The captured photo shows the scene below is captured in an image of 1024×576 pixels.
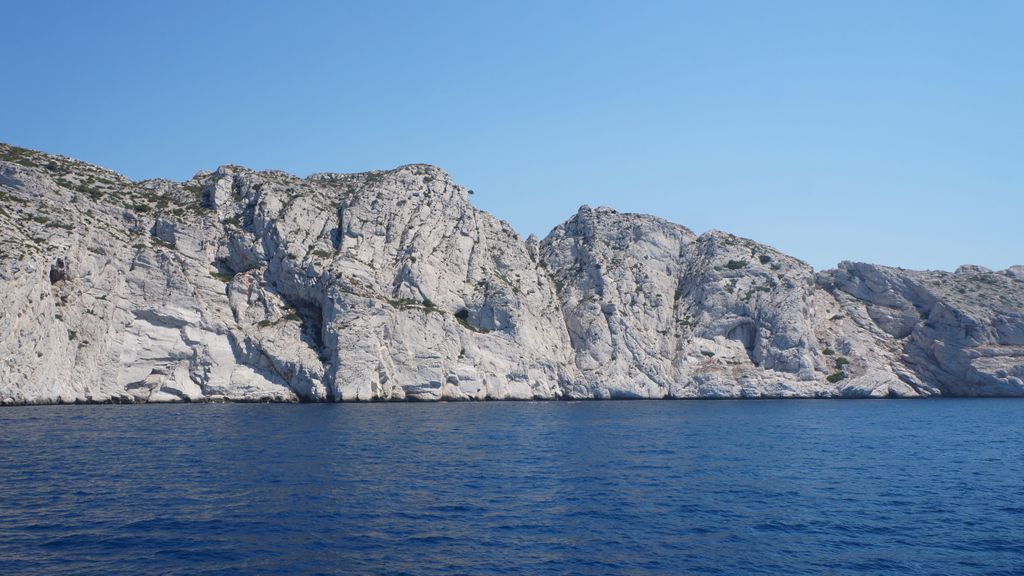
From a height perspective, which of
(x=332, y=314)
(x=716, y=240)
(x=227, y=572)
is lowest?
(x=227, y=572)

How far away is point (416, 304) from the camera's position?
103 m

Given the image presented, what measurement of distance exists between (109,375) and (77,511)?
205 feet

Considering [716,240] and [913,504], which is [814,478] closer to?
[913,504]

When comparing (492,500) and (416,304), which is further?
(416,304)

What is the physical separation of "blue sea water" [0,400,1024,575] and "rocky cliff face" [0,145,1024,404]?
26312 mm

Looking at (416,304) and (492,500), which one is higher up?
(416,304)

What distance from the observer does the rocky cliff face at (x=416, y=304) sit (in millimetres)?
85500

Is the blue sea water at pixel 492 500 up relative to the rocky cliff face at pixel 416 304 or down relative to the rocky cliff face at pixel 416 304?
down

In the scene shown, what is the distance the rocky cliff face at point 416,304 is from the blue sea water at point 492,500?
2631cm

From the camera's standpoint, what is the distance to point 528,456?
1804 inches

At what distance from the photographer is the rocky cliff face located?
281ft

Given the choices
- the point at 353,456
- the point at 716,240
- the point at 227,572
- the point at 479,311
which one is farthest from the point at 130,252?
the point at 716,240

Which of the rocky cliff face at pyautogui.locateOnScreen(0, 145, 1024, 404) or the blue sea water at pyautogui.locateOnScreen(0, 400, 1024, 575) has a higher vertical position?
the rocky cliff face at pyautogui.locateOnScreen(0, 145, 1024, 404)

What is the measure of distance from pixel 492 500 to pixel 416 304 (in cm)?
7244
